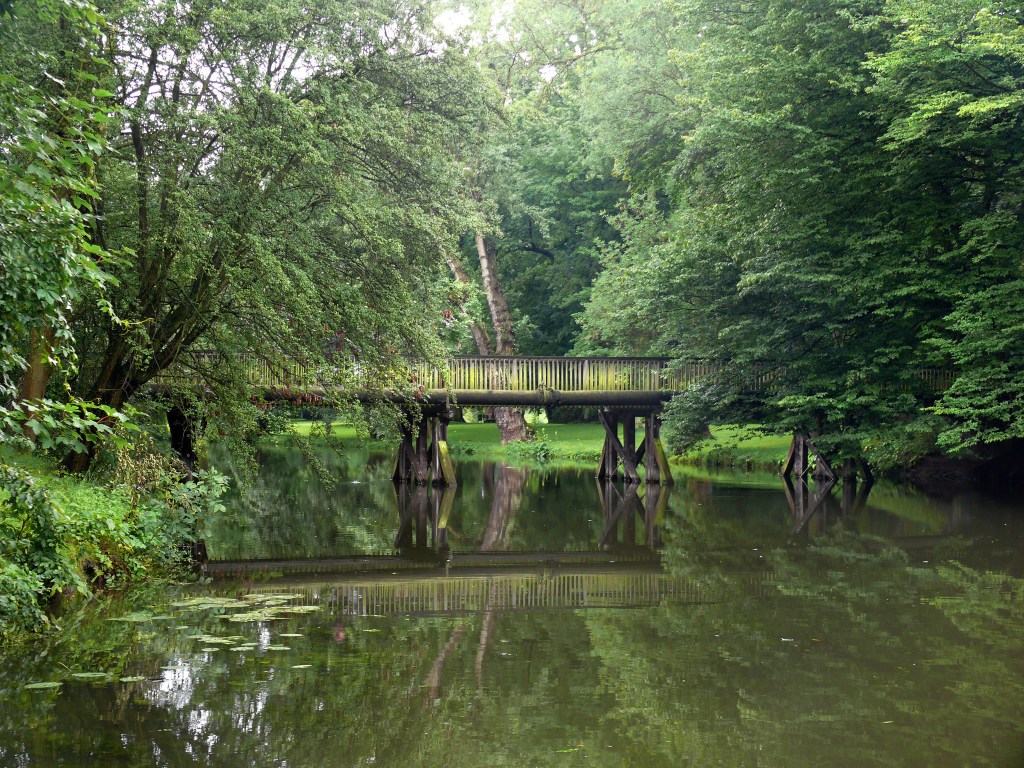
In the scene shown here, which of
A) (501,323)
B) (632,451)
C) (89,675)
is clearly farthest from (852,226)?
(89,675)

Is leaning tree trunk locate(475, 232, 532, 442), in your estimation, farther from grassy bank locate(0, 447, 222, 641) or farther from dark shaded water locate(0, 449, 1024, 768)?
grassy bank locate(0, 447, 222, 641)

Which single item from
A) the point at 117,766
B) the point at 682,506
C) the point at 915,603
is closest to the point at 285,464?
the point at 682,506

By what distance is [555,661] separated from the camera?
852 cm

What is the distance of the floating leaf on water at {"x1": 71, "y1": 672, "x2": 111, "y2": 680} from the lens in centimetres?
774

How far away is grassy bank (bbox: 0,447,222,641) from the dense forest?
49 centimetres

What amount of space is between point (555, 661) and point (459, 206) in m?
8.44

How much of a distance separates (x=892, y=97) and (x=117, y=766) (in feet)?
65.9

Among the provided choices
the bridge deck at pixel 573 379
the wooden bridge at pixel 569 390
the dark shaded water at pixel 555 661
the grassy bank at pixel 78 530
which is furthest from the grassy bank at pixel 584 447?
the grassy bank at pixel 78 530

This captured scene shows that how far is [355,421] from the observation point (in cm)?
1534

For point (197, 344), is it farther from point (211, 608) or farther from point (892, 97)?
point (892, 97)

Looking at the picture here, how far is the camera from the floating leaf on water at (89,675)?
7.74 meters

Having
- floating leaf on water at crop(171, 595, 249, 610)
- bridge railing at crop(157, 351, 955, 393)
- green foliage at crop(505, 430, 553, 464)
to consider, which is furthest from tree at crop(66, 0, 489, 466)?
green foliage at crop(505, 430, 553, 464)

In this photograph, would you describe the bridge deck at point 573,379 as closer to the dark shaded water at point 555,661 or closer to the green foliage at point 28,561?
the dark shaded water at point 555,661

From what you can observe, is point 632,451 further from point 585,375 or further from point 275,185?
point 275,185
